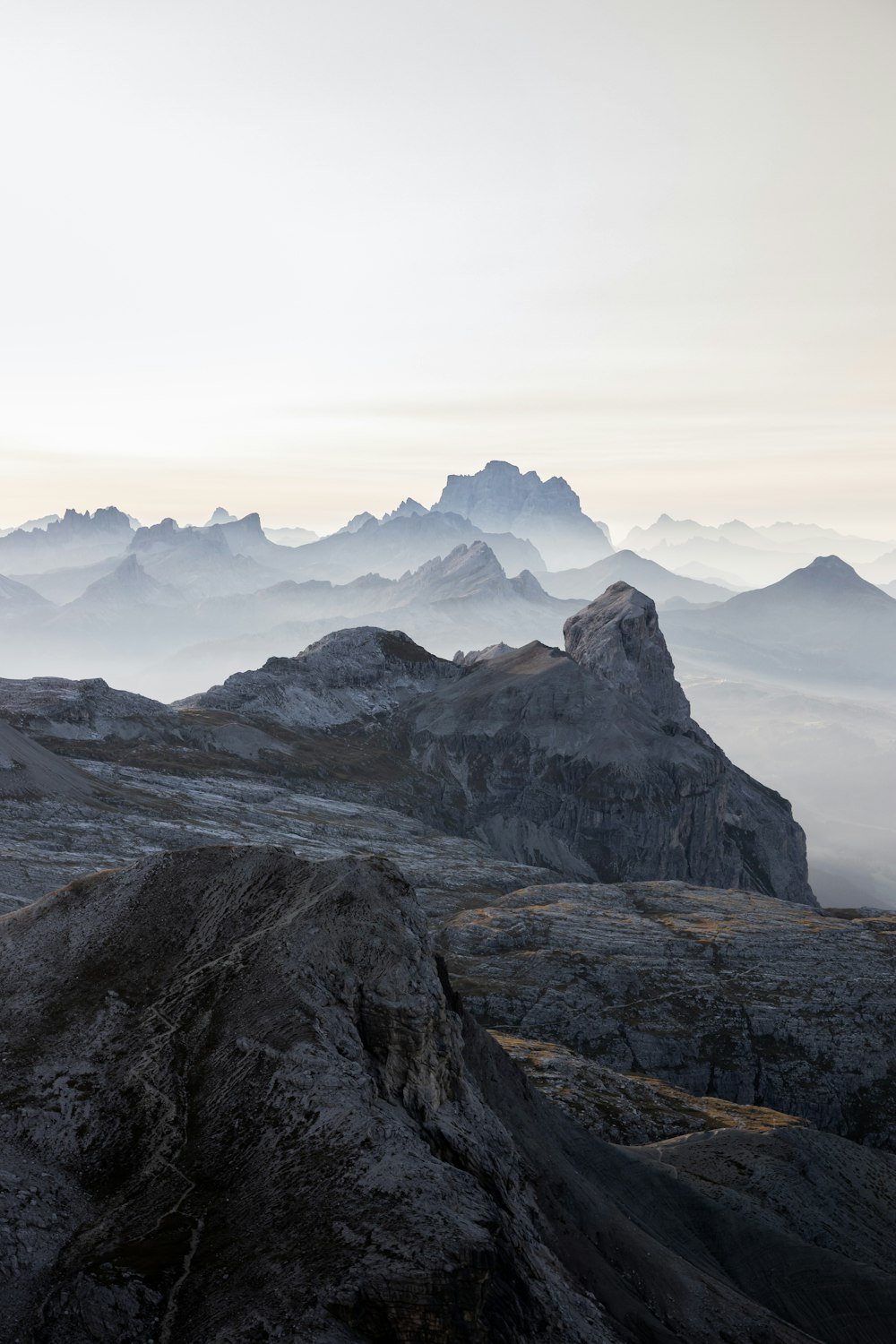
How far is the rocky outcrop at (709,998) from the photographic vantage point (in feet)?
397

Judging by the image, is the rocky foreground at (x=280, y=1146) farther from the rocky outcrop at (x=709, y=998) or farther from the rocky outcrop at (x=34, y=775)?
the rocky outcrop at (x=34, y=775)

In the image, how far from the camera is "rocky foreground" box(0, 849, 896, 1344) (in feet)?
91.6

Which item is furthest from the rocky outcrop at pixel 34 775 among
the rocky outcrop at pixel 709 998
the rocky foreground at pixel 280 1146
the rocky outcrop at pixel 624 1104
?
the rocky foreground at pixel 280 1146

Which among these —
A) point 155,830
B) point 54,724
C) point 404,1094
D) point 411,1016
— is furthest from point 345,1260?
point 54,724

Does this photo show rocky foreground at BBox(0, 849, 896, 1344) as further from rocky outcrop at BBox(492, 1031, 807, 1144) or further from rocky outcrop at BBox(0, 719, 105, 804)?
rocky outcrop at BBox(0, 719, 105, 804)

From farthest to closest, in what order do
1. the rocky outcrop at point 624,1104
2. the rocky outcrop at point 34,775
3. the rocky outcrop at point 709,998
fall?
the rocky outcrop at point 34,775 < the rocky outcrop at point 709,998 < the rocky outcrop at point 624,1104

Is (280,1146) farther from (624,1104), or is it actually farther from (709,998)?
(709,998)

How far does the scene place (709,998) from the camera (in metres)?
132

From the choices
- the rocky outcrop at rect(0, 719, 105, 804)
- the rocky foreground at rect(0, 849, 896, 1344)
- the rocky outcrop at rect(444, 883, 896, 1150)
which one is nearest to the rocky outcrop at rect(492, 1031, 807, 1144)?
the rocky outcrop at rect(444, 883, 896, 1150)

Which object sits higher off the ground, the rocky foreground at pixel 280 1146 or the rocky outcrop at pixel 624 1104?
the rocky foreground at pixel 280 1146

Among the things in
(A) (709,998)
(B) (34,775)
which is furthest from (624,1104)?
(B) (34,775)

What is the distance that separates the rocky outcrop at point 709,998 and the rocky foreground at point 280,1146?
6880 cm

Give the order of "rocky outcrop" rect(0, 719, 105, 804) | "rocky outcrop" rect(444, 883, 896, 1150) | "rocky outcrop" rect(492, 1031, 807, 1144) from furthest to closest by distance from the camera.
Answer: "rocky outcrop" rect(0, 719, 105, 804) < "rocky outcrop" rect(444, 883, 896, 1150) < "rocky outcrop" rect(492, 1031, 807, 1144)

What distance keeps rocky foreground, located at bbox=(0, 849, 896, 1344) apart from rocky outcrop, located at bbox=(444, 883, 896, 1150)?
226ft
